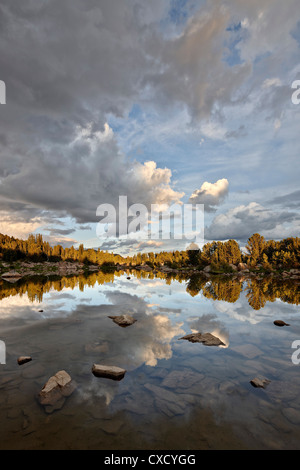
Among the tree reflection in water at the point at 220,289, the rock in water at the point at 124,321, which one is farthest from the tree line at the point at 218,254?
the rock in water at the point at 124,321

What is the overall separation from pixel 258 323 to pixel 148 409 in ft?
42.7

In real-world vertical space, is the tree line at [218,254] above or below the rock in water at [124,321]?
above

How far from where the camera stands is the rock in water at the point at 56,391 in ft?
22.1

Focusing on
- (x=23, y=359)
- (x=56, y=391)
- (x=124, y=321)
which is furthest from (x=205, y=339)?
(x=23, y=359)

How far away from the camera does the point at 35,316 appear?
59.4 feet

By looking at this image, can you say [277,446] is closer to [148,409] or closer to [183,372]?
[148,409]

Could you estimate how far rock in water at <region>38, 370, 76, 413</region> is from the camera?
6.73 m

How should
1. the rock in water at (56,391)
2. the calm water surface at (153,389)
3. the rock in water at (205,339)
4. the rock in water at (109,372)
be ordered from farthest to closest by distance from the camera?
the rock in water at (205,339)
the rock in water at (109,372)
the rock in water at (56,391)
the calm water surface at (153,389)

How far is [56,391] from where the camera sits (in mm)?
7352

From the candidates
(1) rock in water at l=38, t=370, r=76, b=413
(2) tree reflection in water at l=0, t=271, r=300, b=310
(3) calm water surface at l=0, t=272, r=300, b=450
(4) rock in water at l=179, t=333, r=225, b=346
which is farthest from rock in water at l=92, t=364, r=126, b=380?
(2) tree reflection in water at l=0, t=271, r=300, b=310

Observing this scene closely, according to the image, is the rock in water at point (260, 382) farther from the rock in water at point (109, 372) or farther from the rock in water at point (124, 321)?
the rock in water at point (124, 321)

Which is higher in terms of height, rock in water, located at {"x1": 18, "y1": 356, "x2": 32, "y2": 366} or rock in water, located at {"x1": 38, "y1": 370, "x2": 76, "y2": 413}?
rock in water, located at {"x1": 38, "y1": 370, "x2": 76, "y2": 413}

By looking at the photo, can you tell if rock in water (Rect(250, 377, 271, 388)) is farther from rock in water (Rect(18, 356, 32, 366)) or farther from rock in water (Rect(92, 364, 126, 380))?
rock in water (Rect(18, 356, 32, 366))
